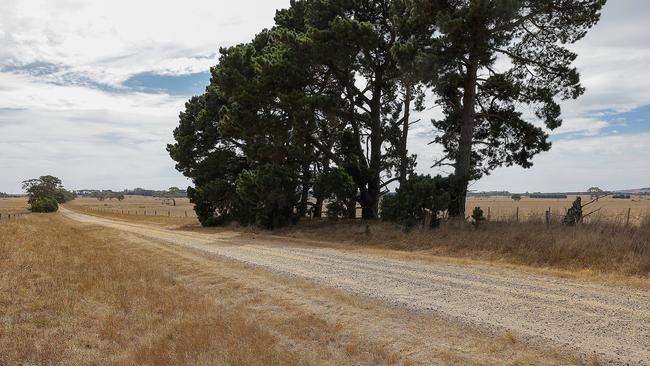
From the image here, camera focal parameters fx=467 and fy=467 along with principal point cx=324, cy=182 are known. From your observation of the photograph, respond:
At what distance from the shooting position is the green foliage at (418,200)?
20.4 meters

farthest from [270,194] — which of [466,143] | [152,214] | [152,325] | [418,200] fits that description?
[152,214]

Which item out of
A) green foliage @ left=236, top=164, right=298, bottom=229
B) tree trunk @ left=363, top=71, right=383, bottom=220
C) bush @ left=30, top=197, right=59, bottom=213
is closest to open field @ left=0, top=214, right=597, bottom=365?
green foliage @ left=236, top=164, right=298, bottom=229

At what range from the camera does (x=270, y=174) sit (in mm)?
27719

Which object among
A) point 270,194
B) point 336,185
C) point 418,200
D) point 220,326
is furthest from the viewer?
point 270,194

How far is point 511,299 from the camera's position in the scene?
898cm

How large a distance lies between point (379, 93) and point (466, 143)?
7.63 meters

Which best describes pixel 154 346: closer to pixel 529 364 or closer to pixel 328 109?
pixel 529 364

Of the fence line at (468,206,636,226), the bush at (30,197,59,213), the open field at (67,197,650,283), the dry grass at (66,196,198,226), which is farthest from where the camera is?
the bush at (30,197,59,213)

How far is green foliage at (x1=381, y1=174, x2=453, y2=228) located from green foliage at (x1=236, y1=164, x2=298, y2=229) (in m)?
8.28

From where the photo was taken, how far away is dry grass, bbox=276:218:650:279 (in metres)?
12.4

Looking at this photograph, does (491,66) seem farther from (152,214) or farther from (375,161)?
(152,214)

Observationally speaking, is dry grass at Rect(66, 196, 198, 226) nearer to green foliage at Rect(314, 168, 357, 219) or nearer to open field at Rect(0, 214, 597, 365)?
green foliage at Rect(314, 168, 357, 219)

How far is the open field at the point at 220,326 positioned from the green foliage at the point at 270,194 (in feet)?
49.1

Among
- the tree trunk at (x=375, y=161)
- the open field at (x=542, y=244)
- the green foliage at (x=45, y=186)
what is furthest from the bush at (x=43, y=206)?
the open field at (x=542, y=244)
